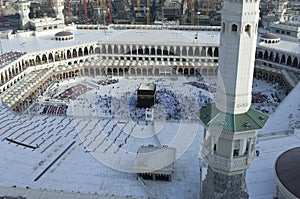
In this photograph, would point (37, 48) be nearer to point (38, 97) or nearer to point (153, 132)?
point (38, 97)

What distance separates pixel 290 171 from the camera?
68.2 feet

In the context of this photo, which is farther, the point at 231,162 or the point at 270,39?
the point at 270,39

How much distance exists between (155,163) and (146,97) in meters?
21.6

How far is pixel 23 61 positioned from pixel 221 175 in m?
46.7

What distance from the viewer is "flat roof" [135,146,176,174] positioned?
82.2ft

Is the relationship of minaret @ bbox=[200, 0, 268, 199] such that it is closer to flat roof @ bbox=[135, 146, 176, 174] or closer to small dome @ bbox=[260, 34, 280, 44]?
flat roof @ bbox=[135, 146, 176, 174]

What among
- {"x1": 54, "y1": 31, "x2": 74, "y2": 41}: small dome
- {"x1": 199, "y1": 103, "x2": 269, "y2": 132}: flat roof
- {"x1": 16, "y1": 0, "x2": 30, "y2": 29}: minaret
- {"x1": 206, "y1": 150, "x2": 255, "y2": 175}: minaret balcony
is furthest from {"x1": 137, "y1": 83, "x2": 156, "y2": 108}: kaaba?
{"x1": 16, "y1": 0, "x2": 30, "y2": 29}: minaret

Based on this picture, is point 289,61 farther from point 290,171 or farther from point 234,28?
point 234,28

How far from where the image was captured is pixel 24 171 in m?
25.7

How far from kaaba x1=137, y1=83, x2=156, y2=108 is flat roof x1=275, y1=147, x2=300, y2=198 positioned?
25.5 m

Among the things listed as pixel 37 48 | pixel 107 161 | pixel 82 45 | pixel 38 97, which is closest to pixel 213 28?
pixel 82 45

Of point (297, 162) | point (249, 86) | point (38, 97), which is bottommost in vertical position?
point (38, 97)

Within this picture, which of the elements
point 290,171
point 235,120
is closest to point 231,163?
point 235,120

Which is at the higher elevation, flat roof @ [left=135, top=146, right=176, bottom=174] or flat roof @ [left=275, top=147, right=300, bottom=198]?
flat roof @ [left=275, top=147, right=300, bottom=198]
